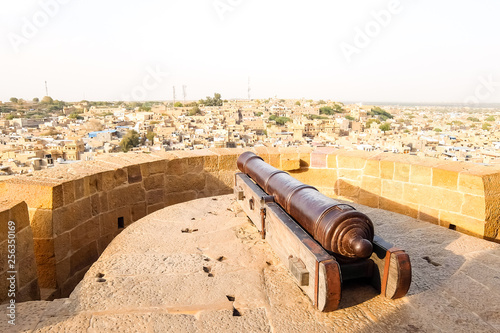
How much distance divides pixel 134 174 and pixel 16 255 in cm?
128

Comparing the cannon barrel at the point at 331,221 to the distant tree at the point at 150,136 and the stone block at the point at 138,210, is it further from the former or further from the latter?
the distant tree at the point at 150,136

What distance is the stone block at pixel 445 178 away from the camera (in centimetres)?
267

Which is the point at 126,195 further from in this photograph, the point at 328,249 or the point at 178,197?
the point at 328,249

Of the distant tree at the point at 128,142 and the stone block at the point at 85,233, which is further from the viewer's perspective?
the distant tree at the point at 128,142

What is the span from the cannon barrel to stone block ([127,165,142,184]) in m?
1.51

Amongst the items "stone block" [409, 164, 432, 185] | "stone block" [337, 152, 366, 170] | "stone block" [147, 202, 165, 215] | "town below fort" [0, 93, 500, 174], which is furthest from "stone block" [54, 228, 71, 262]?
"town below fort" [0, 93, 500, 174]

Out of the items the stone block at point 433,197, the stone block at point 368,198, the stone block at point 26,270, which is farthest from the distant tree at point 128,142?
the stone block at point 26,270

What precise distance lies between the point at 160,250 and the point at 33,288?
675 mm

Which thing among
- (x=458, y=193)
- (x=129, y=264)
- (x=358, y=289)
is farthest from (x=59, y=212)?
(x=458, y=193)

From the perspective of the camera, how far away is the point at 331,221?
4.79 ft

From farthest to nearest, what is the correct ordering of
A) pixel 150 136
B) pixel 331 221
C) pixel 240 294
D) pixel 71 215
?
1. pixel 150 136
2. pixel 71 215
3. pixel 240 294
4. pixel 331 221

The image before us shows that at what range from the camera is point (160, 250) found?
2.07 m

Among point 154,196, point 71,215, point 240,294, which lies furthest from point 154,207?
point 240,294

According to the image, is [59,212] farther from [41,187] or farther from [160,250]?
[160,250]
